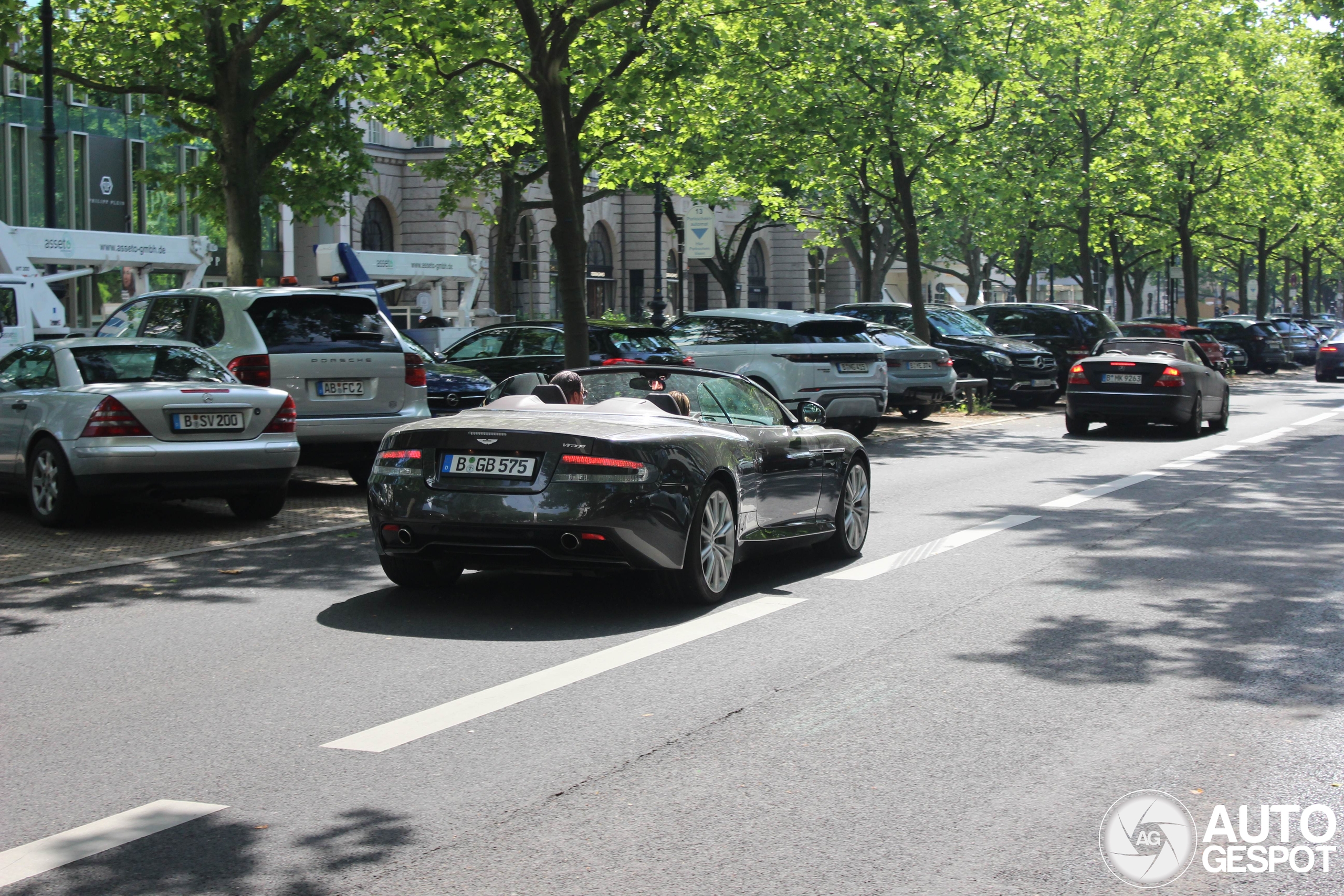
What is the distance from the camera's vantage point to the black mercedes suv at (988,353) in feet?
93.9

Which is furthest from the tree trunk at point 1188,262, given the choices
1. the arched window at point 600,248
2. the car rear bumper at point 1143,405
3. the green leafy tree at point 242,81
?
the green leafy tree at point 242,81

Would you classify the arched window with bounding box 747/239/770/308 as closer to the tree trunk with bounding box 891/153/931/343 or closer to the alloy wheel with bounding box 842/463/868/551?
the tree trunk with bounding box 891/153/931/343

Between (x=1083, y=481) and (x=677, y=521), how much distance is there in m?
8.72

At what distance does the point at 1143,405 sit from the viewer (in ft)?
70.7

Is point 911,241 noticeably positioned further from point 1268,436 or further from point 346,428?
point 346,428

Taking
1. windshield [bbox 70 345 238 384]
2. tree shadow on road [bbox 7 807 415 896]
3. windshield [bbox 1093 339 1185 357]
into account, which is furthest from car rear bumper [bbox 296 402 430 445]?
windshield [bbox 1093 339 1185 357]

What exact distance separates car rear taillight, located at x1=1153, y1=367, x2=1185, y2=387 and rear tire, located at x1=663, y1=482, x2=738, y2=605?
14.5 meters

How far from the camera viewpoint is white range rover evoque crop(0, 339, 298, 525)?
11.2 metres

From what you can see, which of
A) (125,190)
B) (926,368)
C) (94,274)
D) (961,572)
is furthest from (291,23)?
(125,190)

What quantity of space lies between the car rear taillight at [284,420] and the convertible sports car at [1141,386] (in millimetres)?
13200

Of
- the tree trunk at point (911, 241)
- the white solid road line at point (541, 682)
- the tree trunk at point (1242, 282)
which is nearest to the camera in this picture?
the white solid road line at point (541, 682)

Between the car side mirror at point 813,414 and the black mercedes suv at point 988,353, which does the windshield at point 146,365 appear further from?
the black mercedes suv at point 988,353

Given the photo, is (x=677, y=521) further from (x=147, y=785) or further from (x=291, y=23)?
(x=291, y=23)

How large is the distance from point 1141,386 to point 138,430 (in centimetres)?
1452
